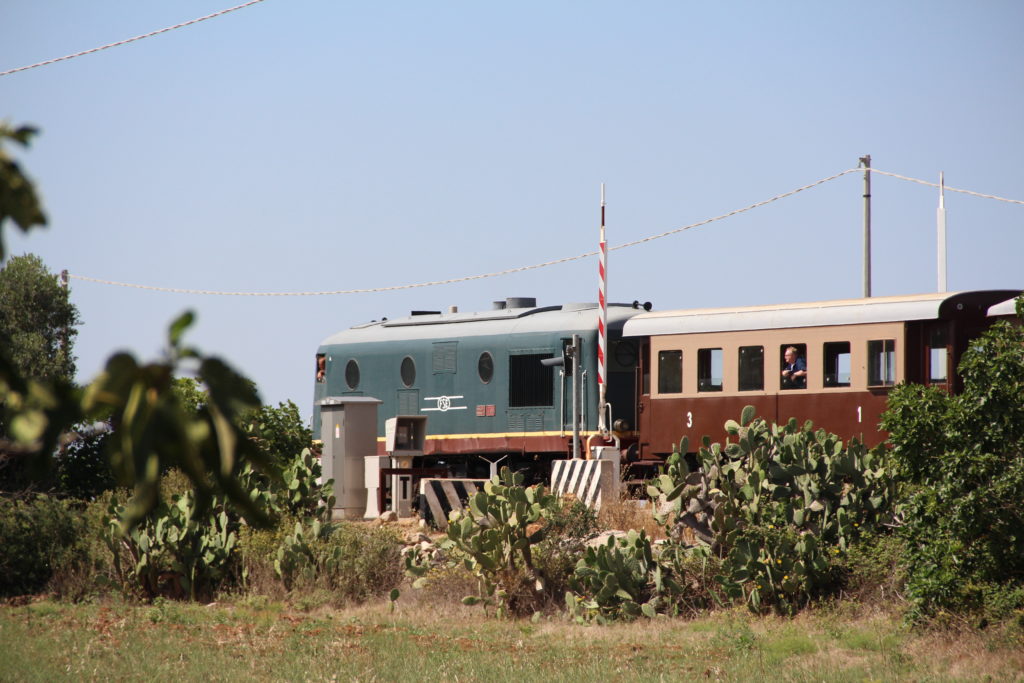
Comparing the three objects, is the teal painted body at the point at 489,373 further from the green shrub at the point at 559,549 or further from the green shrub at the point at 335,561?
the green shrub at the point at 559,549

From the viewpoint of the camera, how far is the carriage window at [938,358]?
20.0m

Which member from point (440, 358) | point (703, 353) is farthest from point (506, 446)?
point (703, 353)

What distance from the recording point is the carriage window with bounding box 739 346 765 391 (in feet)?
71.8

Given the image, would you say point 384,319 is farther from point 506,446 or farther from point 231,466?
point 231,466

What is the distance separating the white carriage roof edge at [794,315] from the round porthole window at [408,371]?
5.51 m

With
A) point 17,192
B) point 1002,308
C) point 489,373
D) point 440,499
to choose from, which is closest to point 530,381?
point 489,373

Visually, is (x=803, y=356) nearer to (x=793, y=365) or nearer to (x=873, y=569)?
(x=793, y=365)

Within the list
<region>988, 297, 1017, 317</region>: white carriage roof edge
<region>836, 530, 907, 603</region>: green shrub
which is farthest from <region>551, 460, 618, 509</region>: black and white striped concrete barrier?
<region>988, 297, 1017, 317</region>: white carriage roof edge

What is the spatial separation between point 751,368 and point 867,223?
693 cm

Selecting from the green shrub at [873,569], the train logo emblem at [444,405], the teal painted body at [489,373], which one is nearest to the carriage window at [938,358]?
the teal painted body at [489,373]

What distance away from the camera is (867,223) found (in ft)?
89.0

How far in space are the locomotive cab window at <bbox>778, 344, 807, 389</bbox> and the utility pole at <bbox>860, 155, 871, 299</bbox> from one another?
439cm

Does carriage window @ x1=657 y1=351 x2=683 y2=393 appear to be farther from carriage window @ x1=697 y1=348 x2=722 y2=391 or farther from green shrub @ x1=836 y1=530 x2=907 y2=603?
green shrub @ x1=836 y1=530 x2=907 y2=603

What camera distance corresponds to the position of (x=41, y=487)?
20422mm
